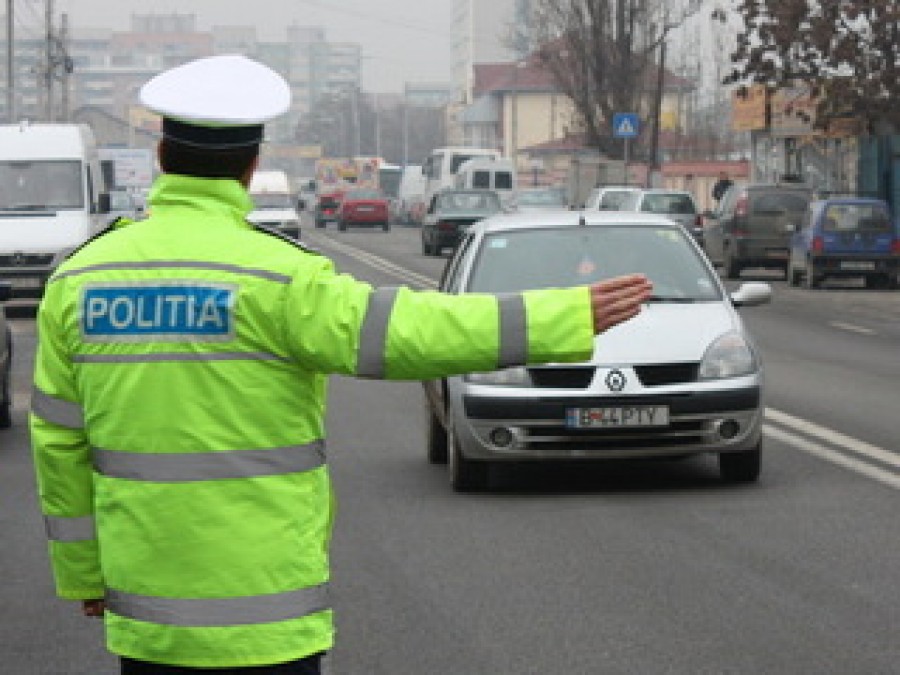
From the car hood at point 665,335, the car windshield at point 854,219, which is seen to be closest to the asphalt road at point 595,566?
the car hood at point 665,335

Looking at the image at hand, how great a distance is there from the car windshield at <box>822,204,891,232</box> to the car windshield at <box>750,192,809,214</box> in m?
3.83

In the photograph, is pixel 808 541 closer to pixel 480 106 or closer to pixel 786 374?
pixel 786 374

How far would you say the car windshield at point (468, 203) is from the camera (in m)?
55.3

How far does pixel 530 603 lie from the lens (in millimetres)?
8742

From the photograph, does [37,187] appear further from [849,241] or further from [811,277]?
[849,241]

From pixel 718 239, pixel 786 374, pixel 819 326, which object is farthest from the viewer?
pixel 718 239

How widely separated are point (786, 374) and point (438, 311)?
16728 mm

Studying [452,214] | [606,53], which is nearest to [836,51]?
[452,214]

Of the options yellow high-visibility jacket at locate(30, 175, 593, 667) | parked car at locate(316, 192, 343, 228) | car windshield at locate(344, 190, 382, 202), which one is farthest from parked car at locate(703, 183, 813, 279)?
parked car at locate(316, 192, 343, 228)

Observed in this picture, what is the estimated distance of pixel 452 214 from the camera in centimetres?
5466

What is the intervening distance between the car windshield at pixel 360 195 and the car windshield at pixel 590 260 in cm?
7417

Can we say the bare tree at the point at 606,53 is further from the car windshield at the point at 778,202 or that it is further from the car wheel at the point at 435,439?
the car wheel at the point at 435,439

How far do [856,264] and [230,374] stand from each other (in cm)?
3591

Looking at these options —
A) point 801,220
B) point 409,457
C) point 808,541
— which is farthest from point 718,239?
point 808,541
